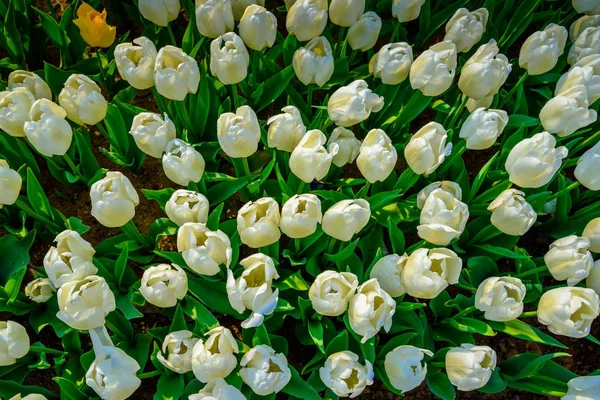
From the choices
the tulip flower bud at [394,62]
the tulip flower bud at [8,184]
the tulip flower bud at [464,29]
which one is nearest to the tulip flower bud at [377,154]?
the tulip flower bud at [394,62]

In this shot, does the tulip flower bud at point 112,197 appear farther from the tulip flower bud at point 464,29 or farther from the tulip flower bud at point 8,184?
the tulip flower bud at point 464,29

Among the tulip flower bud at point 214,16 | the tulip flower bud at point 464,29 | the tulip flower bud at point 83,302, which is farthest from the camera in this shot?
the tulip flower bud at point 464,29

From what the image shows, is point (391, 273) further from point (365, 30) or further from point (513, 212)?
point (365, 30)

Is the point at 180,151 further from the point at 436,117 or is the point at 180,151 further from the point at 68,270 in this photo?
the point at 436,117

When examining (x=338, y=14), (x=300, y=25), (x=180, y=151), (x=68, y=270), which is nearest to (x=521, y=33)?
(x=338, y=14)

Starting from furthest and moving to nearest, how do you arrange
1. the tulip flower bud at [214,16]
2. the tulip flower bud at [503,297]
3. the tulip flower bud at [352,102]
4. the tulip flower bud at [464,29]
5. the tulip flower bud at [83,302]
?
the tulip flower bud at [464,29] < the tulip flower bud at [214,16] < the tulip flower bud at [352,102] < the tulip flower bud at [503,297] < the tulip flower bud at [83,302]

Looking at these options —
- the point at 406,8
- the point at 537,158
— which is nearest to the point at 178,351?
the point at 537,158

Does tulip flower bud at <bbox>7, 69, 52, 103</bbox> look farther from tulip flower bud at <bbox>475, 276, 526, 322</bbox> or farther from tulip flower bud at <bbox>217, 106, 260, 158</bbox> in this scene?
tulip flower bud at <bbox>475, 276, 526, 322</bbox>
